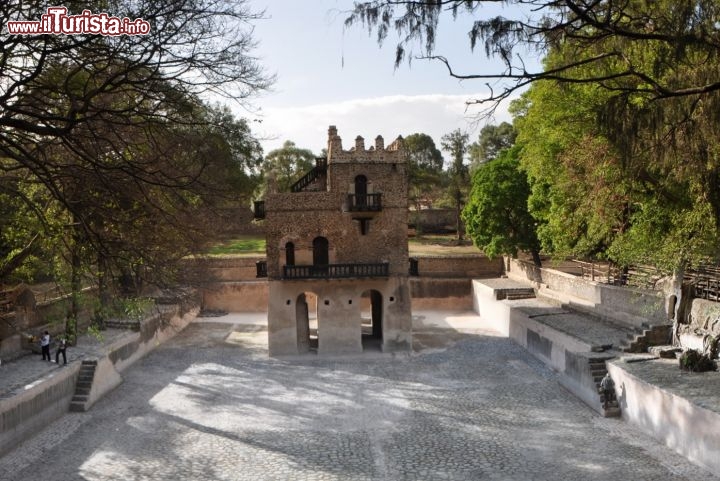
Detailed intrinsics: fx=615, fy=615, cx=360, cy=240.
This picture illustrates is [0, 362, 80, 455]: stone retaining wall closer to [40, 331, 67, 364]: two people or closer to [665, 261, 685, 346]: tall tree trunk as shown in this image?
[40, 331, 67, 364]: two people

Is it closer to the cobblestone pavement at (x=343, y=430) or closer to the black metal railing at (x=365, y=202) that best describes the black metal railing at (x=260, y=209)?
the black metal railing at (x=365, y=202)

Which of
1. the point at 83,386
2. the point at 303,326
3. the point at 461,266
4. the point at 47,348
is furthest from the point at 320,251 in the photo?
the point at 461,266

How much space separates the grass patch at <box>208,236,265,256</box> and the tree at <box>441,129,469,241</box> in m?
17.1

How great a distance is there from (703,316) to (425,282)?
22.1m

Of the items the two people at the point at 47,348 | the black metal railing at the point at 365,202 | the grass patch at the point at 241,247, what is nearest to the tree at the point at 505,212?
the black metal railing at the point at 365,202

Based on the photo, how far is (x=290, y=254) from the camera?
26.6 meters

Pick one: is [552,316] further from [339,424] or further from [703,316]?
[339,424]

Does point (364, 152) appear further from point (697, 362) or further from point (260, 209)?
point (697, 362)

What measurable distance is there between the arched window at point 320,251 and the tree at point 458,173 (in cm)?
2736

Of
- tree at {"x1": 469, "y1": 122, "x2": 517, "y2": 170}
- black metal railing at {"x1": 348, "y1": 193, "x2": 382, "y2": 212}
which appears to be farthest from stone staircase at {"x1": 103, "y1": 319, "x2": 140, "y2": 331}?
tree at {"x1": 469, "y1": 122, "x2": 517, "y2": 170}

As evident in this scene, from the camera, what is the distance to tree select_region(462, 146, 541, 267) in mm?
36062

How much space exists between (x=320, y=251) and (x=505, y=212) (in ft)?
48.3

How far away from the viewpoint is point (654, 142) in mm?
11664

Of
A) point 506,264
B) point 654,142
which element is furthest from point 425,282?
point 654,142
